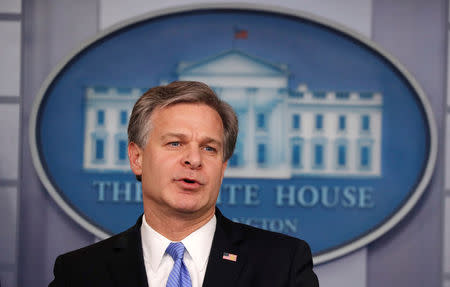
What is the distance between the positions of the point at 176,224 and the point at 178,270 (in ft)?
0.47

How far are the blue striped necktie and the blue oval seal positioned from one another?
0.93 metres

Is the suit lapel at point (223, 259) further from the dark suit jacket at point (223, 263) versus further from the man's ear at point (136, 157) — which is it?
the man's ear at point (136, 157)

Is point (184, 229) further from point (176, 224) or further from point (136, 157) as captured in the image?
point (136, 157)

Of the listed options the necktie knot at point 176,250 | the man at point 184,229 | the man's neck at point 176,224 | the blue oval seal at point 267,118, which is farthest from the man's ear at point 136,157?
the blue oval seal at point 267,118

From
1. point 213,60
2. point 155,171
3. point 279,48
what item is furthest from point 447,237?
point 155,171

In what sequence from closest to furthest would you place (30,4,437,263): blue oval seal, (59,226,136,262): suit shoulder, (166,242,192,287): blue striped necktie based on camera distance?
(166,242,192,287): blue striped necktie
(59,226,136,262): suit shoulder
(30,4,437,263): blue oval seal

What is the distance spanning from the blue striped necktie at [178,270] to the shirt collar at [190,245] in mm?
23

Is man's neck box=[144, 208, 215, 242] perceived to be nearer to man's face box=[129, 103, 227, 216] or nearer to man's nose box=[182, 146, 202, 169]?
man's face box=[129, 103, 227, 216]

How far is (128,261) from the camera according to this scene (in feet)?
4.87

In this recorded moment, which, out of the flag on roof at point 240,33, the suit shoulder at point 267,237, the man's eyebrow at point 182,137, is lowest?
the suit shoulder at point 267,237

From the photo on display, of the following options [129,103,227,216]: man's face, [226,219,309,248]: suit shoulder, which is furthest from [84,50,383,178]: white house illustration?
[129,103,227,216]: man's face

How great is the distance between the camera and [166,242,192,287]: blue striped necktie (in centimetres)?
139

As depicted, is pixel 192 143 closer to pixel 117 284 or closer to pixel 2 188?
pixel 117 284

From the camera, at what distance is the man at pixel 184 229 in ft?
4.66
